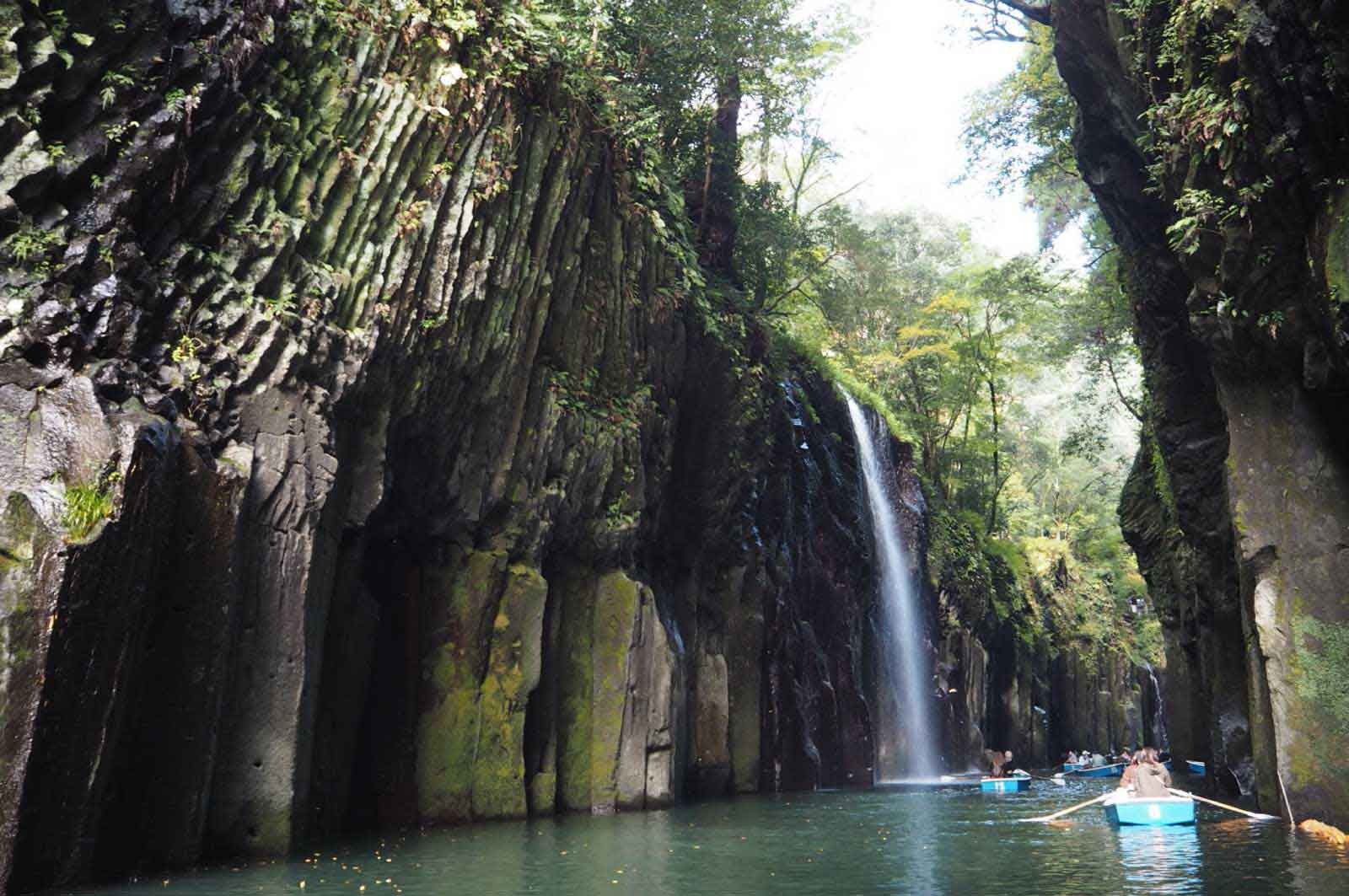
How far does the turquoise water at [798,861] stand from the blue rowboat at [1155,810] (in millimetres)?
225

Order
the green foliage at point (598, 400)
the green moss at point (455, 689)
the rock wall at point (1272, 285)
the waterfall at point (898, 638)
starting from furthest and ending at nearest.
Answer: the waterfall at point (898, 638) → the green foliage at point (598, 400) → the green moss at point (455, 689) → the rock wall at point (1272, 285)

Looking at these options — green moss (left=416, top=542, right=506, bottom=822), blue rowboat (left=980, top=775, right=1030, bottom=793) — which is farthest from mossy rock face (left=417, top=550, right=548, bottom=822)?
blue rowboat (left=980, top=775, right=1030, bottom=793)

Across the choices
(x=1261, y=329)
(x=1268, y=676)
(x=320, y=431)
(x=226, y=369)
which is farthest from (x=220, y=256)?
(x=1268, y=676)

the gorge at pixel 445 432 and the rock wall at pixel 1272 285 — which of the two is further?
the rock wall at pixel 1272 285

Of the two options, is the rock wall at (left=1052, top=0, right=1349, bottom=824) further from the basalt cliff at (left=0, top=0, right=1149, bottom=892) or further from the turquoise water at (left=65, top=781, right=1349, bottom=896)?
the basalt cliff at (left=0, top=0, right=1149, bottom=892)

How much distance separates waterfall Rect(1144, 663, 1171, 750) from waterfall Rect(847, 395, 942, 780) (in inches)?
1214

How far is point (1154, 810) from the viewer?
51.9ft

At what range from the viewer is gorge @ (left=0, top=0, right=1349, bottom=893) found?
984 centimetres

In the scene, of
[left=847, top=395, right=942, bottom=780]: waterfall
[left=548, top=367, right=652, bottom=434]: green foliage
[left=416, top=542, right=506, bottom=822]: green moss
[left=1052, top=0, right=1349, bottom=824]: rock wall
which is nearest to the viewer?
[left=1052, top=0, right=1349, bottom=824]: rock wall

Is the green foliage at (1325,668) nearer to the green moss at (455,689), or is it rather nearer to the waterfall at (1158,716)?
the green moss at (455,689)

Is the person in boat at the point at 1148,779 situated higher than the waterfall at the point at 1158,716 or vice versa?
the waterfall at the point at 1158,716

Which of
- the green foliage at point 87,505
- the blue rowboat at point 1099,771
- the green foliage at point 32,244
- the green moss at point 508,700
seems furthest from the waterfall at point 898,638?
the green foliage at point 87,505

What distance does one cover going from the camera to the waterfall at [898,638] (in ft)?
107

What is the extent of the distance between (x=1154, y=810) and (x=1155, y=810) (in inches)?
0.5
